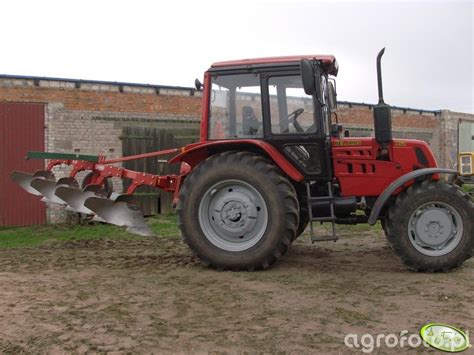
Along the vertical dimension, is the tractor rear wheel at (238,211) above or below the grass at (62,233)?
above

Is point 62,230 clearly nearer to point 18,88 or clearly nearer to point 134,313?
point 18,88

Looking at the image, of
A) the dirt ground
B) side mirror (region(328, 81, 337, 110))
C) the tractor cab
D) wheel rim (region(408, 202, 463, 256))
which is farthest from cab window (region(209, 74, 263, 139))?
wheel rim (region(408, 202, 463, 256))

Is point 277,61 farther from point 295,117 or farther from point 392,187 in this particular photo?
point 392,187

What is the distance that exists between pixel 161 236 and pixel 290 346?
548 centimetres

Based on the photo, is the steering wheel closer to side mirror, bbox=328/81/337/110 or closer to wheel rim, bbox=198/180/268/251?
side mirror, bbox=328/81/337/110

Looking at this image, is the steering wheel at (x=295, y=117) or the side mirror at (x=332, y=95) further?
the side mirror at (x=332, y=95)

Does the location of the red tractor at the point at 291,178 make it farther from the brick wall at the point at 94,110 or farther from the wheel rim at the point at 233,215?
the brick wall at the point at 94,110

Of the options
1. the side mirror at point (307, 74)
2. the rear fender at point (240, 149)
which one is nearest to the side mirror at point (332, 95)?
the side mirror at point (307, 74)

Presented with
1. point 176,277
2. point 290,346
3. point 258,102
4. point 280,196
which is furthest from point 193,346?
point 258,102

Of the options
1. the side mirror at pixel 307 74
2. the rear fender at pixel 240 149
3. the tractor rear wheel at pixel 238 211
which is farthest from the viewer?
the rear fender at pixel 240 149

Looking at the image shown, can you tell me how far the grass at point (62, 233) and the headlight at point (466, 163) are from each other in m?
7.39

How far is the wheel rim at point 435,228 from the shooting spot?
205 inches

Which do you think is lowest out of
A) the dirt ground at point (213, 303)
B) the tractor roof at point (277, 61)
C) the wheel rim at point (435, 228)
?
the dirt ground at point (213, 303)

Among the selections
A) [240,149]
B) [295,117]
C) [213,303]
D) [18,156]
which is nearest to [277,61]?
[295,117]
